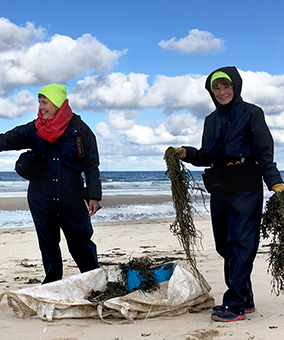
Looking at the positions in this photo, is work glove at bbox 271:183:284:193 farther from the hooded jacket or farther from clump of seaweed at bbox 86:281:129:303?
clump of seaweed at bbox 86:281:129:303

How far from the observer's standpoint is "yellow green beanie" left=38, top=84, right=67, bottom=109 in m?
3.61

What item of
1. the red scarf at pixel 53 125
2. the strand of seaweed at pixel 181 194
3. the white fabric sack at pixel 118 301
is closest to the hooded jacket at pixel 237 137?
the strand of seaweed at pixel 181 194

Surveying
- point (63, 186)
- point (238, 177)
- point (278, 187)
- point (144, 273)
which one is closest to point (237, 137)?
point (238, 177)

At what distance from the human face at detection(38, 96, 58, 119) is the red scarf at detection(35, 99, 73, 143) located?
0.05 meters

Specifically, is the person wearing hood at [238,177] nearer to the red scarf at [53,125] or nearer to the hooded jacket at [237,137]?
the hooded jacket at [237,137]

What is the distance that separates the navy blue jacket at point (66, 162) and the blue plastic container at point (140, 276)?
32.1 inches

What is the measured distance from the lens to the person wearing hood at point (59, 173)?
12.0 ft

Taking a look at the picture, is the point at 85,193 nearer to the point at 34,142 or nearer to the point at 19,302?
the point at 34,142

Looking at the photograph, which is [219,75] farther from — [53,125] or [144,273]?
[144,273]

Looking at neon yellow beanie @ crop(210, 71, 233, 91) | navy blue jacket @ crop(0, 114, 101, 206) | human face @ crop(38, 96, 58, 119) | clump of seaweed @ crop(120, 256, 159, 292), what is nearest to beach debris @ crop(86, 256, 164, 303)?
clump of seaweed @ crop(120, 256, 159, 292)

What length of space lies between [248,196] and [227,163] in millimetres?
333

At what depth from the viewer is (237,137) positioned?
3135 millimetres

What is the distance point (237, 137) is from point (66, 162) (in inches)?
64.5

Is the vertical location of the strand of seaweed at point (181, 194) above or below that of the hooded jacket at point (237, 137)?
below
